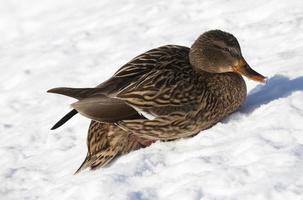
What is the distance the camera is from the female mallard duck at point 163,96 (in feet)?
16.5

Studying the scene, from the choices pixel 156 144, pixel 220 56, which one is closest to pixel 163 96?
pixel 156 144

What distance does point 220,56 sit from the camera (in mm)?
5289

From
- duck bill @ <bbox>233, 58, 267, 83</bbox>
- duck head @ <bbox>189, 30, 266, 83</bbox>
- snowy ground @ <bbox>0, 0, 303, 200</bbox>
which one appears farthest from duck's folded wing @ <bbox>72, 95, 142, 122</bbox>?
duck bill @ <bbox>233, 58, 267, 83</bbox>

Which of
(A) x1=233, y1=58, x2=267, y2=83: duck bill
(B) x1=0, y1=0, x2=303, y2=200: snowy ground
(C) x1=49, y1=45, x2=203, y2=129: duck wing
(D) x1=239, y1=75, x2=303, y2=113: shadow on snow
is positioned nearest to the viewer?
(B) x1=0, y1=0, x2=303, y2=200: snowy ground

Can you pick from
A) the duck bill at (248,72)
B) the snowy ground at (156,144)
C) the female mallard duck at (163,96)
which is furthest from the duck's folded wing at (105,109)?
the duck bill at (248,72)

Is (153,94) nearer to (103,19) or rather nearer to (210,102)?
(210,102)

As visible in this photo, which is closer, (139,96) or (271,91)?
(139,96)

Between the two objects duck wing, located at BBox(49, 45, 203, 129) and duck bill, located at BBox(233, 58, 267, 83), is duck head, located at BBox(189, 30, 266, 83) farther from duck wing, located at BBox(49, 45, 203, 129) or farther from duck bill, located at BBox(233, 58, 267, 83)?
duck wing, located at BBox(49, 45, 203, 129)

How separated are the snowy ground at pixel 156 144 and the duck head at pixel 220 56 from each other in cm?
35

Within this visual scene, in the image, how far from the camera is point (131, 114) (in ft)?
16.6

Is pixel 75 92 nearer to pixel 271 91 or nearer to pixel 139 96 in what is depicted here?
pixel 139 96

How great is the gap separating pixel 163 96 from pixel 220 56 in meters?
0.59

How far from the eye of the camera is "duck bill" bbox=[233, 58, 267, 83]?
204 inches

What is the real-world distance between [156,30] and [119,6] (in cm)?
156
